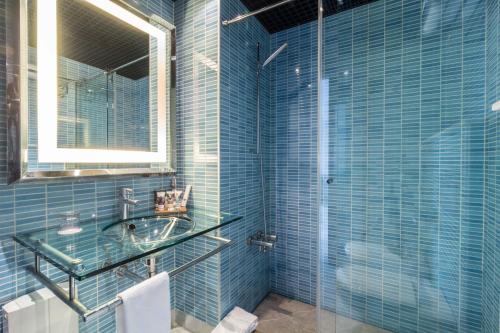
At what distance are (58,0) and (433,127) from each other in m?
2.17

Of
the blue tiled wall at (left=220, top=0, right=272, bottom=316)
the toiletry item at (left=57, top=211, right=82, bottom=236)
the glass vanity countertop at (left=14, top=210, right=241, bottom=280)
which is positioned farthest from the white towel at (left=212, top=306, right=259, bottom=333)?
the toiletry item at (left=57, top=211, right=82, bottom=236)

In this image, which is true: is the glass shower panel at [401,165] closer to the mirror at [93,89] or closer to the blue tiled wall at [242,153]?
the blue tiled wall at [242,153]

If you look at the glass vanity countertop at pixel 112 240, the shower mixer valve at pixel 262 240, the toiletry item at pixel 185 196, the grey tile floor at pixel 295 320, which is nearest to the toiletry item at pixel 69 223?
the glass vanity countertop at pixel 112 240

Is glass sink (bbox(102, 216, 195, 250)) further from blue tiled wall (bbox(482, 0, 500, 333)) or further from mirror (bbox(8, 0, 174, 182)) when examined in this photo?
blue tiled wall (bbox(482, 0, 500, 333))

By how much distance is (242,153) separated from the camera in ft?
5.72

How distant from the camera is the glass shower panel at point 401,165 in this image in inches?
55.4

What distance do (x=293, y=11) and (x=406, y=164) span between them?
1470mm

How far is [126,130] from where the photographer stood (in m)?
1.32

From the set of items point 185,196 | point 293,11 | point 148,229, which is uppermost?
point 293,11

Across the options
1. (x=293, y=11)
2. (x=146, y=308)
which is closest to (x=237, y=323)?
(x=146, y=308)

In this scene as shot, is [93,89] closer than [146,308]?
No

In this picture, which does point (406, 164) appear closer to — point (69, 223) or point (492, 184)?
point (492, 184)

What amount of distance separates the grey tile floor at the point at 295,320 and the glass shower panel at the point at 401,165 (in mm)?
13

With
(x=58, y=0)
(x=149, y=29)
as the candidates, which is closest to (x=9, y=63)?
(x=58, y=0)
